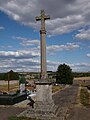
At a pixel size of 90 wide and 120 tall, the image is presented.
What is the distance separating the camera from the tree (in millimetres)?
81875

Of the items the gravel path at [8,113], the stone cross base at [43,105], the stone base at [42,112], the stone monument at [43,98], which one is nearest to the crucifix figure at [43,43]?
the stone monument at [43,98]

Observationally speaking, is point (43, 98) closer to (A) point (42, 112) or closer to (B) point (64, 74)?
(A) point (42, 112)

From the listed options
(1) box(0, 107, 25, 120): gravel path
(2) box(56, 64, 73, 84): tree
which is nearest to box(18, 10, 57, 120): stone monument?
(1) box(0, 107, 25, 120): gravel path

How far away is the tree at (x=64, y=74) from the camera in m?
81.9

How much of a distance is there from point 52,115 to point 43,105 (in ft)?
3.30

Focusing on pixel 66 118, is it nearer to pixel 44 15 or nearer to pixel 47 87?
pixel 47 87

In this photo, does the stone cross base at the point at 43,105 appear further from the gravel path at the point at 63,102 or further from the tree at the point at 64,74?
the tree at the point at 64,74

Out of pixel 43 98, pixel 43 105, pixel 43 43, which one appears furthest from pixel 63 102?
pixel 43 43

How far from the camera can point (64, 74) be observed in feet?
269

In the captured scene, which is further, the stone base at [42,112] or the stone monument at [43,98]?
the stone monument at [43,98]

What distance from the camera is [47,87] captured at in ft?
56.7

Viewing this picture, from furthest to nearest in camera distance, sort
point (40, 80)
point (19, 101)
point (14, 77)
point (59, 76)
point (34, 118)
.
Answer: point (14, 77), point (59, 76), point (19, 101), point (40, 80), point (34, 118)

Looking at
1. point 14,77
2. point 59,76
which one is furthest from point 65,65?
point 14,77

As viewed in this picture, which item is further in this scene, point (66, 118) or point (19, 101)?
point (19, 101)
